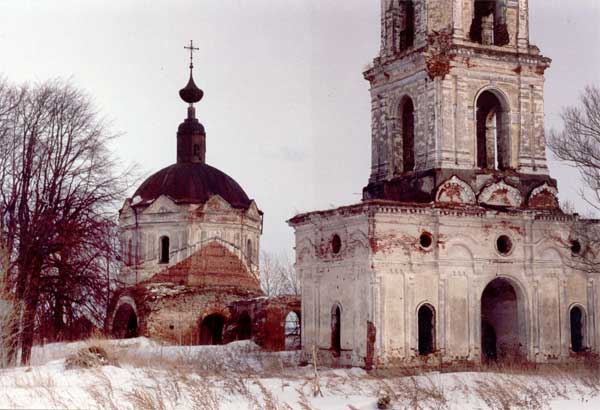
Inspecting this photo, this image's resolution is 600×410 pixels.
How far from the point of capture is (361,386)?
18859 mm

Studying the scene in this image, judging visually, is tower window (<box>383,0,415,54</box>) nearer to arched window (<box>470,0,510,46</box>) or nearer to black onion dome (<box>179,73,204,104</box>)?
arched window (<box>470,0,510,46</box>)

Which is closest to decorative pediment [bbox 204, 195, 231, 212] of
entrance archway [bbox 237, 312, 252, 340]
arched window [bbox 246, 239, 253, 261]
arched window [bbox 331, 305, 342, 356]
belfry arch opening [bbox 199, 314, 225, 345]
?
arched window [bbox 246, 239, 253, 261]

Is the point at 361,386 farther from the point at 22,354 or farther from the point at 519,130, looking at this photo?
the point at 519,130

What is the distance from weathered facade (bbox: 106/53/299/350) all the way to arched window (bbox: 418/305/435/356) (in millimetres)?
9375

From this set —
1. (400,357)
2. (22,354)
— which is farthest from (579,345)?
(22,354)

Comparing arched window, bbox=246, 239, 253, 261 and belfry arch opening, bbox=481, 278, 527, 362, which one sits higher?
arched window, bbox=246, 239, 253, 261

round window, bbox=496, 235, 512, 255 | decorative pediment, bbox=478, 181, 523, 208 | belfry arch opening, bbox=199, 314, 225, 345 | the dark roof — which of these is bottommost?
belfry arch opening, bbox=199, 314, 225, 345

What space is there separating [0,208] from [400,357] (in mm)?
9554

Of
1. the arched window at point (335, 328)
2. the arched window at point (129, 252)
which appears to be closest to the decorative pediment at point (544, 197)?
the arched window at point (335, 328)

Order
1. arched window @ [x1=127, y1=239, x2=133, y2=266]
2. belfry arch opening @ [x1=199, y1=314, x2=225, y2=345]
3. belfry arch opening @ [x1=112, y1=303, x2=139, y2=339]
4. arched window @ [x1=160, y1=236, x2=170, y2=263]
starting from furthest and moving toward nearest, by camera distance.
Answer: arched window @ [x1=160, y1=236, x2=170, y2=263], arched window @ [x1=127, y1=239, x2=133, y2=266], belfry arch opening @ [x1=112, y1=303, x2=139, y2=339], belfry arch opening @ [x1=199, y1=314, x2=225, y2=345]

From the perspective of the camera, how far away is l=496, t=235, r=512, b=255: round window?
77.5 ft

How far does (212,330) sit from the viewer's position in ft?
113

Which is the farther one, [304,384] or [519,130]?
[519,130]

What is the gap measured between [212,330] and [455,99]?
47.6 feet
